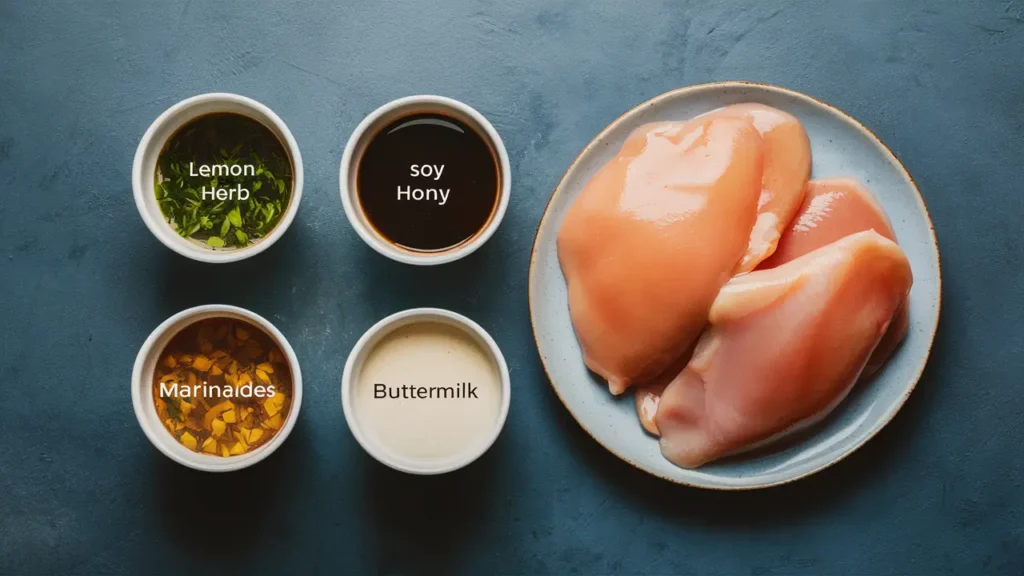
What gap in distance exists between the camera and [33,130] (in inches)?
53.9

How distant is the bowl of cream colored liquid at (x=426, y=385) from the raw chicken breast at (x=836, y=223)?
0.44 m

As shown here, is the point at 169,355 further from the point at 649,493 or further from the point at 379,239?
the point at 649,493

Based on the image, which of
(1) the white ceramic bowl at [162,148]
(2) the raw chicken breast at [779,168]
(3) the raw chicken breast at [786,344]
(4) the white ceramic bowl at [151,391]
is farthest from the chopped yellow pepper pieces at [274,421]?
(2) the raw chicken breast at [779,168]

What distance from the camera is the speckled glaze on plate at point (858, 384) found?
125 cm

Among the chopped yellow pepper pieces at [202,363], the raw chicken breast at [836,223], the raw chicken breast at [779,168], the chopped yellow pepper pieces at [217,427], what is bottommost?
the chopped yellow pepper pieces at [217,427]

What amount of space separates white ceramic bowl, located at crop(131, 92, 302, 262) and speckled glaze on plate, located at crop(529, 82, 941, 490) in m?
0.38

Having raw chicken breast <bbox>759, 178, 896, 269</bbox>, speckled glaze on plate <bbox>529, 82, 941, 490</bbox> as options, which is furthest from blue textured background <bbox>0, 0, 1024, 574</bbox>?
raw chicken breast <bbox>759, 178, 896, 269</bbox>

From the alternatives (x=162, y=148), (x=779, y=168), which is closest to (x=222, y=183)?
(x=162, y=148)

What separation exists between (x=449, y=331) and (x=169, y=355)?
411 mm

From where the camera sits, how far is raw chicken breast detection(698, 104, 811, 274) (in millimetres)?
1216

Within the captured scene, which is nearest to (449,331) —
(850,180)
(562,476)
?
(562,476)

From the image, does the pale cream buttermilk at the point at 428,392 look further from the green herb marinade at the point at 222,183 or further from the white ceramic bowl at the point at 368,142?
the green herb marinade at the point at 222,183

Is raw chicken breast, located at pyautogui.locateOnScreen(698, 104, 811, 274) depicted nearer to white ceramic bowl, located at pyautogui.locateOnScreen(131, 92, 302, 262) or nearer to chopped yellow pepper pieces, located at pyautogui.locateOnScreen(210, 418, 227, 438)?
white ceramic bowl, located at pyautogui.locateOnScreen(131, 92, 302, 262)

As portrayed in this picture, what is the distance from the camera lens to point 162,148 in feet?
4.10
